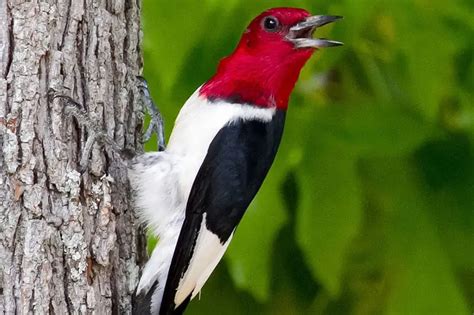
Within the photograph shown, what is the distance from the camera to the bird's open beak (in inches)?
113

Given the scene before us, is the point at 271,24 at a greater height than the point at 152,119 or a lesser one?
greater

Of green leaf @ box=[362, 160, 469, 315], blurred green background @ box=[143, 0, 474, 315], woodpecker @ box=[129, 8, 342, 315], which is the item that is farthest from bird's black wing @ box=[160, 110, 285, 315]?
green leaf @ box=[362, 160, 469, 315]

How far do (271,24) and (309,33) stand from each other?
111mm

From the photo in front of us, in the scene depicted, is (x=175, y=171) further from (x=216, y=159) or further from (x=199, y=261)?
(x=199, y=261)

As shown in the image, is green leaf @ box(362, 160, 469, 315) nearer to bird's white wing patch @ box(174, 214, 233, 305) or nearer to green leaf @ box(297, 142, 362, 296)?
green leaf @ box(297, 142, 362, 296)

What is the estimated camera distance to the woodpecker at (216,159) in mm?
2799

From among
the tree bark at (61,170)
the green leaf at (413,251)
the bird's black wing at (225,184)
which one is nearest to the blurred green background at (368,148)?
the green leaf at (413,251)

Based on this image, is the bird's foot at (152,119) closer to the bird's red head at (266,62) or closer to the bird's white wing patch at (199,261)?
the bird's red head at (266,62)

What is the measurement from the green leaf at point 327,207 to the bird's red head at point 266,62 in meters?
0.19

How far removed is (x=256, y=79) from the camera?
3.04 meters

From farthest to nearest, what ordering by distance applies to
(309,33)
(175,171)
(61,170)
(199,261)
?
(309,33)
(175,171)
(199,261)
(61,170)

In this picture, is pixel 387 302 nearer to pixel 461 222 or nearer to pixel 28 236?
pixel 461 222

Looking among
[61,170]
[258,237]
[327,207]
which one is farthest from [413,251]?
[61,170]

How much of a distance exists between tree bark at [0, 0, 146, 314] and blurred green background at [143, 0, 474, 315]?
0.31 metres
